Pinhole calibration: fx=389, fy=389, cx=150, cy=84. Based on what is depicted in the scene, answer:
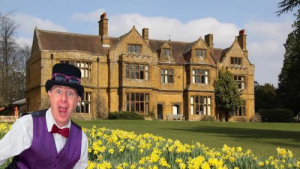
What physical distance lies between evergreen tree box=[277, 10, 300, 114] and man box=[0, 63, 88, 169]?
38.2 m

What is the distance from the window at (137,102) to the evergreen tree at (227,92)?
760 centimetres

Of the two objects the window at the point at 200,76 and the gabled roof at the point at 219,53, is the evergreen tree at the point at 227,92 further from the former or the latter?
the gabled roof at the point at 219,53

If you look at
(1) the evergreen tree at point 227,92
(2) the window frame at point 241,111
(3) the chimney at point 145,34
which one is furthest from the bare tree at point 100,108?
(2) the window frame at point 241,111

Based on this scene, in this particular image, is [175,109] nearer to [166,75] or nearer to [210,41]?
[166,75]

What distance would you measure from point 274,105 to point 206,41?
1820 centimetres

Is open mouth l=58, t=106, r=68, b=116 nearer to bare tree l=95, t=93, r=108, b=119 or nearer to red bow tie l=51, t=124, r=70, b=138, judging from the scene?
red bow tie l=51, t=124, r=70, b=138

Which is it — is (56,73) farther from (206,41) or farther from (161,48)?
(206,41)

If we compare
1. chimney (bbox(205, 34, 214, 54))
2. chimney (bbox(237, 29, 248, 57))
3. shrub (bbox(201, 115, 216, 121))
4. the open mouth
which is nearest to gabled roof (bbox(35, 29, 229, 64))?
chimney (bbox(205, 34, 214, 54))

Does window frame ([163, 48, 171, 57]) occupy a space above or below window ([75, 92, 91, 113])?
above

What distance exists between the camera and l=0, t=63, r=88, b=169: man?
297 cm

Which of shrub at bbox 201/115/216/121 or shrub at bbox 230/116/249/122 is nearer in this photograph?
shrub at bbox 201/115/216/121

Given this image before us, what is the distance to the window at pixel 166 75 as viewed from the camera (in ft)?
118

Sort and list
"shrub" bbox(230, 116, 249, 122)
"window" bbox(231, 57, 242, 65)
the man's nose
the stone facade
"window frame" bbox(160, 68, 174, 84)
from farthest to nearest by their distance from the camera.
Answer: "window" bbox(231, 57, 242, 65) < "shrub" bbox(230, 116, 249, 122) < "window frame" bbox(160, 68, 174, 84) < the stone facade < the man's nose

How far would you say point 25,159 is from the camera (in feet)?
10.2
